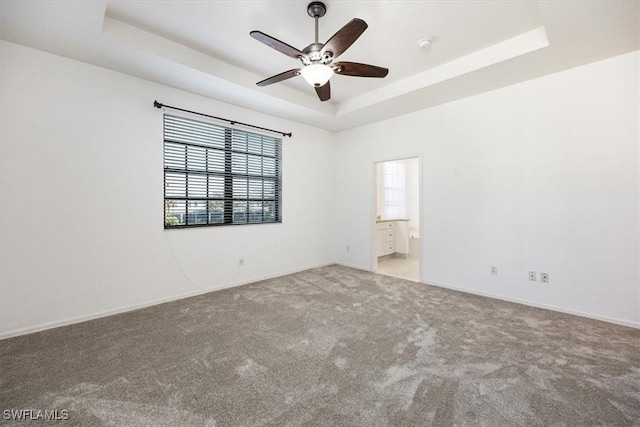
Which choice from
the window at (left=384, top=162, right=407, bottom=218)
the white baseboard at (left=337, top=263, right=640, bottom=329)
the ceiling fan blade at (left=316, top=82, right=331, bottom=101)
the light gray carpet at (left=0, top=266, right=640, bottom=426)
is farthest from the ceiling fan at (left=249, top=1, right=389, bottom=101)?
the window at (left=384, top=162, right=407, bottom=218)

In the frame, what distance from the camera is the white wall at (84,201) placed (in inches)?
103

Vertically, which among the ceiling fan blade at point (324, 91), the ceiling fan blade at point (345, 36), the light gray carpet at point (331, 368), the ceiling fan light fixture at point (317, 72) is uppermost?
the ceiling fan blade at point (345, 36)

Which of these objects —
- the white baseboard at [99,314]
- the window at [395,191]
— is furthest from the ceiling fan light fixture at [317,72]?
the window at [395,191]

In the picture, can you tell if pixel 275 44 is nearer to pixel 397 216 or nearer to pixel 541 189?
pixel 541 189

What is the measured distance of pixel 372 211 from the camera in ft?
16.7

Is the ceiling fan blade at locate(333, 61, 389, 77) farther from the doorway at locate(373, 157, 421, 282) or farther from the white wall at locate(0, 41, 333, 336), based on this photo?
the doorway at locate(373, 157, 421, 282)

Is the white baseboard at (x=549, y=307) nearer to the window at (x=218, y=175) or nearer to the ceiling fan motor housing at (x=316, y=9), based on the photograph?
the window at (x=218, y=175)

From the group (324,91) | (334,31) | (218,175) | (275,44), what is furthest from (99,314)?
(334,31)

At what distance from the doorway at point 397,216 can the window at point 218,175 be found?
7.51ft

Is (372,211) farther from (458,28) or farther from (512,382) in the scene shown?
(512,382)

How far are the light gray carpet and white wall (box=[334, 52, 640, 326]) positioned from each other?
441 mm

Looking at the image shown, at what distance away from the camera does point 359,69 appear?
2418 mm

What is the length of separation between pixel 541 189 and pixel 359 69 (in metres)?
2.62

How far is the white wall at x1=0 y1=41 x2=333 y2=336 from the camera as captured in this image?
8.61ft
